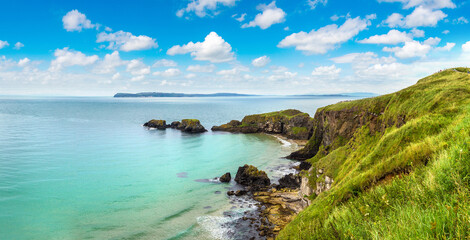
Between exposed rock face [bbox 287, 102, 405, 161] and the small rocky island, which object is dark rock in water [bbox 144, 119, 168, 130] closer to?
the small rocky island

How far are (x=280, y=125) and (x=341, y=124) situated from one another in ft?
169

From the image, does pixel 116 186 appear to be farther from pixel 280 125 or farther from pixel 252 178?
pixel 280 125

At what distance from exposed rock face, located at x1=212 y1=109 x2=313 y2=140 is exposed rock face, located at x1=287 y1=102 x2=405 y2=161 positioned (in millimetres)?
25600

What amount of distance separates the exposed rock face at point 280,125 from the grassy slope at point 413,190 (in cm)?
6888

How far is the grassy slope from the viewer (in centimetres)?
531

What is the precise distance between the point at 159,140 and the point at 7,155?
39.0 metres

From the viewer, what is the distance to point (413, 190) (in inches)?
294

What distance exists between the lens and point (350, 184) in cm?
1324

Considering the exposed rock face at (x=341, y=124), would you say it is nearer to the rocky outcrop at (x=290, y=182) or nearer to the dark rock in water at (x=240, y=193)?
the rocky outcrop at (x=290, y=182)

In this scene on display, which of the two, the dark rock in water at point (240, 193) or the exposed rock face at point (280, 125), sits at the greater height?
the exposed rock face at point (280, 125)

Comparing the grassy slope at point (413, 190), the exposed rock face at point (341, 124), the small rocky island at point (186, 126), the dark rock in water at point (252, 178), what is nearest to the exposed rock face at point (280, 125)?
the small rocky island at point (186, 126)

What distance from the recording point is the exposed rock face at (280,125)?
3639 inches

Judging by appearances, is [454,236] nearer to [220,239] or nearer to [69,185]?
[220,239]

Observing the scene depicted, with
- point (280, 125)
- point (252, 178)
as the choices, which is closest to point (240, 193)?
point (252, 178)
